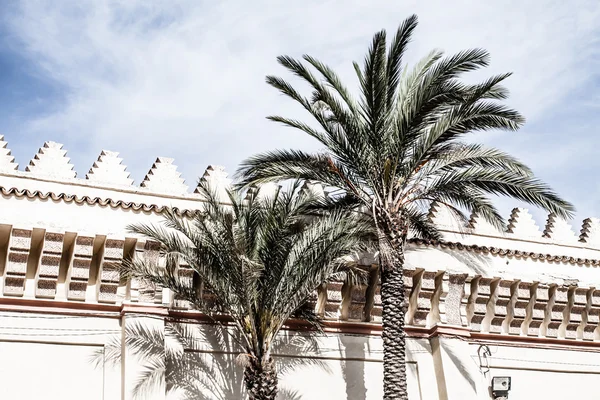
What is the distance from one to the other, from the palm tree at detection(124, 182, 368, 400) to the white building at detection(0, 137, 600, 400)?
606 mm

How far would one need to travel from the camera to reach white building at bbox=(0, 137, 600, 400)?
1122cm

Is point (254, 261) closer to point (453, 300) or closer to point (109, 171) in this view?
point (109, 171)

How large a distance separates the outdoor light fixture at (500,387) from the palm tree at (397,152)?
251cm

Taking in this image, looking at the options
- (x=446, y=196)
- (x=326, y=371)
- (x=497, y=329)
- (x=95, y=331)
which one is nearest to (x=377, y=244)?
(x=446, y=196)

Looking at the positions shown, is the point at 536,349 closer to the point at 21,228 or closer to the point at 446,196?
the point at 446,196

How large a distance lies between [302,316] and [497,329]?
12.4ft

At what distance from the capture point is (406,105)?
12.2 metres

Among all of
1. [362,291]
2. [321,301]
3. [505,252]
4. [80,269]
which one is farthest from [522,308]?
[80,269]

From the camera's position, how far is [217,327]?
12234 mm

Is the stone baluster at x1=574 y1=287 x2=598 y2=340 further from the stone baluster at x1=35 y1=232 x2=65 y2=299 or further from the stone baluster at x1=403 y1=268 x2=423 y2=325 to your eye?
the stone baluster at x1=35 y1=232 x2=65 y2=299

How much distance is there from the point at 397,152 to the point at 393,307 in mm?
2196

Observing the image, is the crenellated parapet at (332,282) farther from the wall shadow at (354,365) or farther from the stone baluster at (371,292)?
the wall shadow at (354,365)

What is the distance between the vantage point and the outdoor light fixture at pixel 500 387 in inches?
543

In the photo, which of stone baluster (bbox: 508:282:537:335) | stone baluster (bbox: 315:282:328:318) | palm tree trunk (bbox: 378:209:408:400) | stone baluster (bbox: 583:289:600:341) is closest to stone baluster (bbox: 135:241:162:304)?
stone baluster (bbox: 315:282:328:318)
